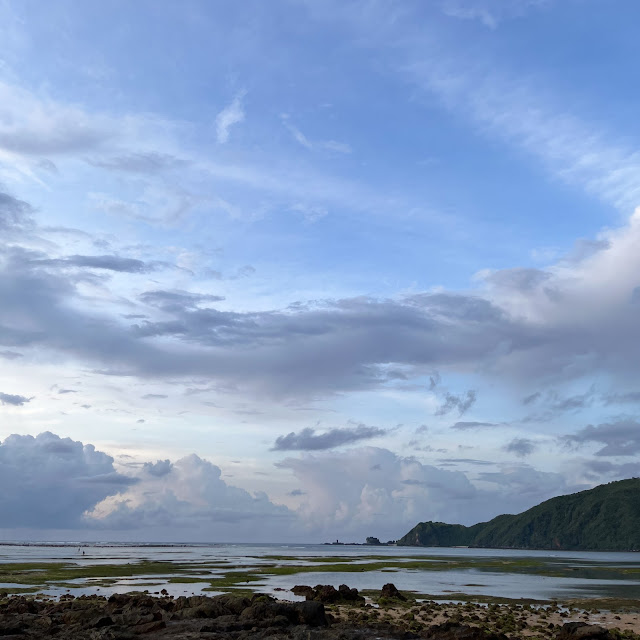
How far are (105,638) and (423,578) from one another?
7114 centimetres

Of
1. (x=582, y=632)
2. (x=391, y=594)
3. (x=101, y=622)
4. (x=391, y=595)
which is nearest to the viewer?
(x=582, y=632)

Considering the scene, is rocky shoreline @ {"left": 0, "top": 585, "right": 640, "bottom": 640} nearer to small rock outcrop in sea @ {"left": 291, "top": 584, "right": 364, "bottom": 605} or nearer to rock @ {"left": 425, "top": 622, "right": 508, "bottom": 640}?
rock @ {"left": 425, "top": 622, "right": 508, "bottom": 640}

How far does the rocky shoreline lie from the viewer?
124 ft

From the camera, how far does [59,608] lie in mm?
50281

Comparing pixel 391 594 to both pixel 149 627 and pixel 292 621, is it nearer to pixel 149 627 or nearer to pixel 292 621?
pixel 292 621

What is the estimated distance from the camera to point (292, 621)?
42969mm

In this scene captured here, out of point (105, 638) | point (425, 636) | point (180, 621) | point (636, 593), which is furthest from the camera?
point (636, 593)

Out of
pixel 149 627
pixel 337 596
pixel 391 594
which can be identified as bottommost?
pixel 391 594

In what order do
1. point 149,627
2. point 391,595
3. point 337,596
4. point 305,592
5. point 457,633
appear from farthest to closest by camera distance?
point 305,592 < point 391,595 < point 337,596 < point 149,627 < point 457,633

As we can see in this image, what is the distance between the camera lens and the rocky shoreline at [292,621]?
37.9 meters

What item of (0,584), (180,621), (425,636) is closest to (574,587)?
(425,636)

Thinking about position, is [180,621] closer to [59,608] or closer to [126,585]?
[59,608]

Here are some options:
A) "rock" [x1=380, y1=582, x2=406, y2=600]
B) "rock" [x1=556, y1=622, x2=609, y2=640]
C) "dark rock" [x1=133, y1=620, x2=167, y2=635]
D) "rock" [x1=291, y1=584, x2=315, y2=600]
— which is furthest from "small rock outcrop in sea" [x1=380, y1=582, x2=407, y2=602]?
"dark rock" [x1=133, y1=620, x2=167, y2=635]

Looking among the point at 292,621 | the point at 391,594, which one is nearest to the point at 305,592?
the point at 391,594
